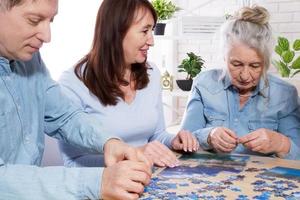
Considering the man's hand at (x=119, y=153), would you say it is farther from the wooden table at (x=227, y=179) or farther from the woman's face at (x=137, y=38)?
the woman's face at (x=137, y=38)

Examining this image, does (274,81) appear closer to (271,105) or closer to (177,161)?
(271,105)

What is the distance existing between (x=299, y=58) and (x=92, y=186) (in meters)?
2.87

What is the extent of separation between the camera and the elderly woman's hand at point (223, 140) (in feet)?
5.57

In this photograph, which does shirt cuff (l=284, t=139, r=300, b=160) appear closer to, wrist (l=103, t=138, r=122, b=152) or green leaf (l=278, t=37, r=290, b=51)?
wrist (l=103, t=138, r=122, b=152)

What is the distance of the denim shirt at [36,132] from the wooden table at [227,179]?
231mm

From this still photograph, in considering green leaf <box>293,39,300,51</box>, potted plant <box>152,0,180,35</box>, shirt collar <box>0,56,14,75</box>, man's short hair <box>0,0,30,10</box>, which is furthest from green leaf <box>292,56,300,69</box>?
man's short hair <box>0,0,30,10</box>

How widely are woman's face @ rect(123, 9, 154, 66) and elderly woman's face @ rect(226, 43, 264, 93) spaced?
0.43 m

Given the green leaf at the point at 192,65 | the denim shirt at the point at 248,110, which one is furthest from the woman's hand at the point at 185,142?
the green leaf at the point at 192,65

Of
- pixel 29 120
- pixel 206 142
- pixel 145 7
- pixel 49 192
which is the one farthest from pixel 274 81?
pixel 49 192

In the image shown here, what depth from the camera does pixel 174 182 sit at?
1308 mm

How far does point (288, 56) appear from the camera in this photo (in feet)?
11.5

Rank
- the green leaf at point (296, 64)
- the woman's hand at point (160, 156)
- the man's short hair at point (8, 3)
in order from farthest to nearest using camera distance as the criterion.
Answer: the green leaf at point (296, 64) < the woman's hand at point (160, 156) < the man's short hair at point (8, 3)

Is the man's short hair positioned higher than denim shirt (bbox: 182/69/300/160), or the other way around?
the man's short hair

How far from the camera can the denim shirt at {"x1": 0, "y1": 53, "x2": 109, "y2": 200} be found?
40.5 inches
